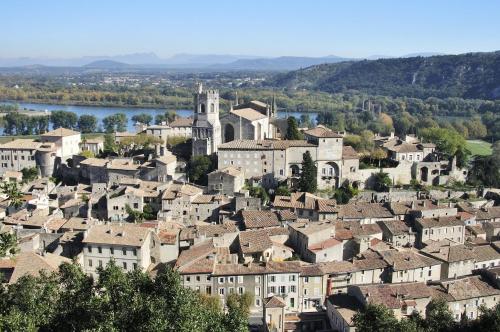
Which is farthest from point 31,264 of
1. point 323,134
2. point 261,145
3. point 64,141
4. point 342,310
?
point 64,141

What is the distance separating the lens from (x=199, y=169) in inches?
1692

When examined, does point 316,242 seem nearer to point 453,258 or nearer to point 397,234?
point 397,234

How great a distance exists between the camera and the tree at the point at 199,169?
4291 centimetres

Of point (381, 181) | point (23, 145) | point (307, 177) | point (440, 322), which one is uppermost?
point (23, 145)

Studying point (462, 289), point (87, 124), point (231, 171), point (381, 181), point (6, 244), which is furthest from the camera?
point (87, 124)

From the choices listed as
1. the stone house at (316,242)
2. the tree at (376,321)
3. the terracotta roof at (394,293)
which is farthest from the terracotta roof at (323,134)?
the tree at (376,321)

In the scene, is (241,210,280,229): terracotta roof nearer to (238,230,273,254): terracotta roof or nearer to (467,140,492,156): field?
(238,230,273,254): terracotta roof

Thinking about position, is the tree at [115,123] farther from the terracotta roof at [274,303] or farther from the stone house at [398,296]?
the stone house at [398,296]

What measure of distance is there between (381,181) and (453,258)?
13.0 metres

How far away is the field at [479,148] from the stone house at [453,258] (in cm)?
3320

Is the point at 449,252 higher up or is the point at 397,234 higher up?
the point at 397,234

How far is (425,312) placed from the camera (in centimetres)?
2730

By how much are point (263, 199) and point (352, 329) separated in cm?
1596

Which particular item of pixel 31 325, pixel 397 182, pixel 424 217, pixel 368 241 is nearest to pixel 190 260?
pixel 368 241
